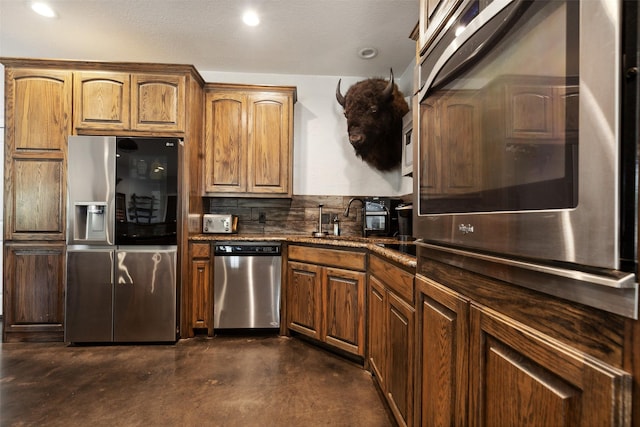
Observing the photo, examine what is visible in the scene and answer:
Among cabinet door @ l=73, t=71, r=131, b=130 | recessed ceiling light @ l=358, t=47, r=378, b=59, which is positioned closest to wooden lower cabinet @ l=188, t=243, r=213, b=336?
cabinet door @ l=73, t=71, r=131, b=130

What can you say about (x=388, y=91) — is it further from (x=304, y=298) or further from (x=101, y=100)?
(x=101, y=100)

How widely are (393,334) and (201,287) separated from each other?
1985 millimetres

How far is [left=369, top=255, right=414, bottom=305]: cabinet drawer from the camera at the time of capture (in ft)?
4.54

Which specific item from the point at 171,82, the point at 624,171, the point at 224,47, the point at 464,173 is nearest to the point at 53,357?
the point at 171,82

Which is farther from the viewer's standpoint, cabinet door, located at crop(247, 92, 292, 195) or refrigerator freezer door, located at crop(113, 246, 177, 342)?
cabinet door, located at crop(247, 92, 292, 195)

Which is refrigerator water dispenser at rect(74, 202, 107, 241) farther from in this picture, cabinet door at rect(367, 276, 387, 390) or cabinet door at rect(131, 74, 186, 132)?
cabinet door at rect(367, 276, 387, 390)

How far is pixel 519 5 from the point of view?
578 mm

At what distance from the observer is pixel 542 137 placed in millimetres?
542

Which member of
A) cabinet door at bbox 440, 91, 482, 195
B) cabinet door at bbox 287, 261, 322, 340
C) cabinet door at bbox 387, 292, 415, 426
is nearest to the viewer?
cabinet door at bbox 440, 91, 482, 195

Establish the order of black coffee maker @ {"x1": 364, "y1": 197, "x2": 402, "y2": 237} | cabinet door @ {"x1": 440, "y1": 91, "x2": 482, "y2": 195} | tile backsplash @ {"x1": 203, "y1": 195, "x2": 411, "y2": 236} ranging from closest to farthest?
cabinet door @ {"x1": 440, "y1": 91, "x2": 482, "y2": 195} < black coffee maker @ {"x1": 364, "y1": 197, "x2": 402, "y2": 237} < tile backsplash @ {"x1": 203, "y1": 195, "x2": 411, "y2": 236}

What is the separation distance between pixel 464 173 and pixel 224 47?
→ 2.94m

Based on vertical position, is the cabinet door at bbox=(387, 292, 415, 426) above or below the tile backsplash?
below

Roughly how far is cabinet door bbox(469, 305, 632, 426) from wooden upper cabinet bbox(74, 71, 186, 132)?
2.94 metres

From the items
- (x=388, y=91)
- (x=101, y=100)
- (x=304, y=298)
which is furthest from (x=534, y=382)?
(x=101, y=100)
